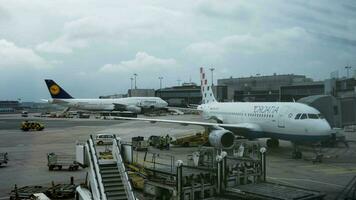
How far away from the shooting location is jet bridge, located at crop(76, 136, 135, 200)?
14.4m

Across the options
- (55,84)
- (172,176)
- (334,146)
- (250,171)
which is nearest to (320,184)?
(250,171)

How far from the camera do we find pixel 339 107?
31.4m

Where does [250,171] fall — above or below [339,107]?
below

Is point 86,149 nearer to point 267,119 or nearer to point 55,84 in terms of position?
point 267,119

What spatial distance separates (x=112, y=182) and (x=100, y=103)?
104 metres

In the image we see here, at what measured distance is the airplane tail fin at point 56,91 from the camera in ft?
363

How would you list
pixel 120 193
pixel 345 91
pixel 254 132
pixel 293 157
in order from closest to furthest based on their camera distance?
pixel 120 193 < pixel 293 157 < pixel 254 132 < pixel 345 91

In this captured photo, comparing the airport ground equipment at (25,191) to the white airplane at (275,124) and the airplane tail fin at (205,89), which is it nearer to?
the white airplane at (275,124)

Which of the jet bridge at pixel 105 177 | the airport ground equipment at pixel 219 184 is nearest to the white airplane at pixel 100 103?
the airport ground equipment at pixel 219 184

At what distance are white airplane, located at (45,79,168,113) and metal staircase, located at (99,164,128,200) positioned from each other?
9717 cm

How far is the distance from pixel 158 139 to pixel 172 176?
77.4ft

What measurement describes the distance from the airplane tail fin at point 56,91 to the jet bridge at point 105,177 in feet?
324

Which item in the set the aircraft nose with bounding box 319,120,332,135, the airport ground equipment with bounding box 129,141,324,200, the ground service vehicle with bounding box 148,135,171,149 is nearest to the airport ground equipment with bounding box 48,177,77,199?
the airport ground equipment with bounding box 129,141,324,200

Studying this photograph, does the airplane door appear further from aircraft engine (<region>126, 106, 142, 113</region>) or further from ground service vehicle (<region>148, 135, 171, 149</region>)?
aircraft engine (<region>126, 106, 142, 113</region>)
